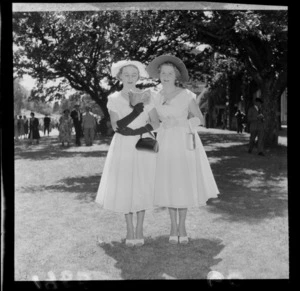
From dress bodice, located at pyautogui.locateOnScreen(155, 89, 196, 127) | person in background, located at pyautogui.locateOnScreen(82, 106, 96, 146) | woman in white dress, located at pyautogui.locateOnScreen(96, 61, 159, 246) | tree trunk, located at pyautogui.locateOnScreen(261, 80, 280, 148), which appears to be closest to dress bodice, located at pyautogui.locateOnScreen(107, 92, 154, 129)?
woman in white dress, located at pyautogui.locateOnScreen(96, 61, 159, 246)

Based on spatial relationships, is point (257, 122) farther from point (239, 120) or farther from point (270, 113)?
point (239, 120)

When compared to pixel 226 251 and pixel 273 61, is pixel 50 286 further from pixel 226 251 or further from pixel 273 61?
pixel 273 61

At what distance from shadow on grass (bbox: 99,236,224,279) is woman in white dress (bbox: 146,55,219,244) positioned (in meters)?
0.15

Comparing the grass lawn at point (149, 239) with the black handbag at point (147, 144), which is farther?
the black handbag at point (147, 144)

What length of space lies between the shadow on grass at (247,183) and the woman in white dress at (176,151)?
933mm

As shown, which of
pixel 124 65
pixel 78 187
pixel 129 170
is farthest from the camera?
pixel 78 187

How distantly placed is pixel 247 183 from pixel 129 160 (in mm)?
4269

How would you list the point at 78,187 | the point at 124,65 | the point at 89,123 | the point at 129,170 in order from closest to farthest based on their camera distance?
the point at 124,65
the point at 129,170
the point at 89,123
the point at 78,187

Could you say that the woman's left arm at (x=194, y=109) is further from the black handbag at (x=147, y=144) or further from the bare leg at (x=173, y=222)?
the bare leg at (x=173, y=222)

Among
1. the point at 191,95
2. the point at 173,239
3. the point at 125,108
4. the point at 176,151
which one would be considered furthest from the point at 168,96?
the point at 173,239

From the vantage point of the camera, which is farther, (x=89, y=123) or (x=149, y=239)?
(x=89, y=123)

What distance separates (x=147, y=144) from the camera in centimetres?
425

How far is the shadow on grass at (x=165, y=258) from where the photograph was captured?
3.88 metres

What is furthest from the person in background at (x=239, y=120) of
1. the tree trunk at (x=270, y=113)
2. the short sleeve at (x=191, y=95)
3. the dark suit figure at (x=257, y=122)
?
the short sleeve at (x=191, y=95)
